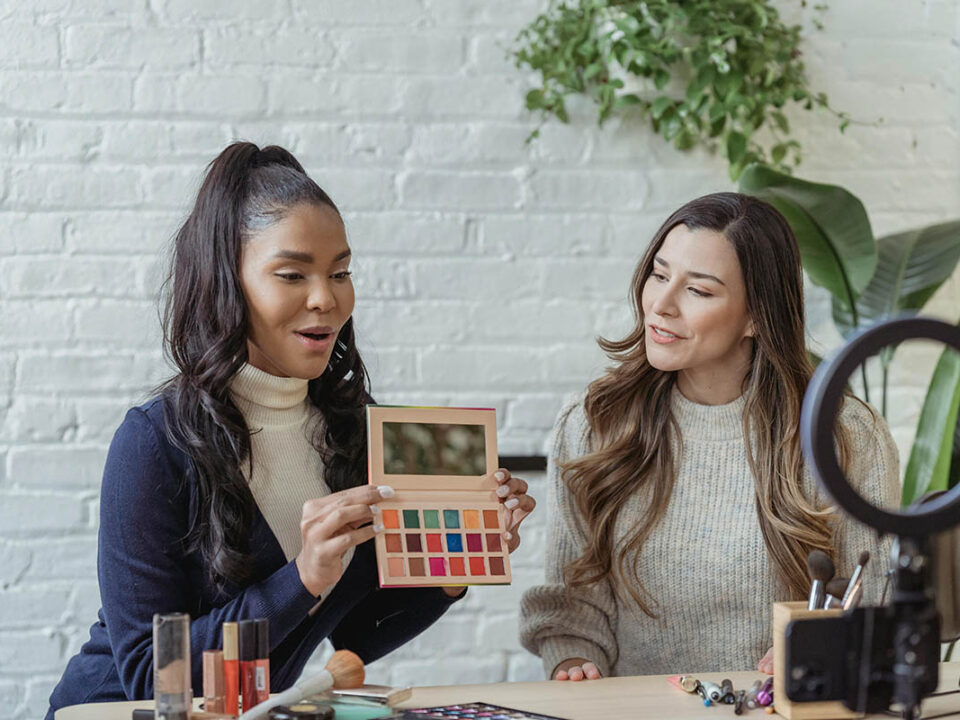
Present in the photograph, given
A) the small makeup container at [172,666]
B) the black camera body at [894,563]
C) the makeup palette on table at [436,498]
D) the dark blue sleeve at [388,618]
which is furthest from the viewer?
the dark blue sleeve at [388,618]

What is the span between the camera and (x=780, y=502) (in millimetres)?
1664

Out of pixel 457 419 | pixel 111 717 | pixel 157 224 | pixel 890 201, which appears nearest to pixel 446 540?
pixel 457 419

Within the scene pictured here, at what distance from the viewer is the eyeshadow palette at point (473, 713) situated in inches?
45.6

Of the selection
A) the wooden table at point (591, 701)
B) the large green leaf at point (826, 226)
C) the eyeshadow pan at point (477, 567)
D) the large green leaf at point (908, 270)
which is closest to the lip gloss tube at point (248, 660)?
the wooden table at point (591, 701)

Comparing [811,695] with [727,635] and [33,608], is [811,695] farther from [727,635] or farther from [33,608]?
[33,608]

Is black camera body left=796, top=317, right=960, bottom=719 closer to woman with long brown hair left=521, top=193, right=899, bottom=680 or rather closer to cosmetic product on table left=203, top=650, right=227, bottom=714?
cosmetic product on table left=203, top=650, right=227, bottom=714

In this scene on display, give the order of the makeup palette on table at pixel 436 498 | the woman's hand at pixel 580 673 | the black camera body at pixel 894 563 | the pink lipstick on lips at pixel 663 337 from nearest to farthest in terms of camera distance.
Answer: the black camera body at pixel 894 563 < the makeup palette on table at pixel 436 498 < the woman's hand at pixel 580 673 < the pink lipstick on lips at pixel 663 337

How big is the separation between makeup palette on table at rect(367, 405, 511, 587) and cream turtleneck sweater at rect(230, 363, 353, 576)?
0.69ft

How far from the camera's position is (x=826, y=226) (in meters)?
2.07

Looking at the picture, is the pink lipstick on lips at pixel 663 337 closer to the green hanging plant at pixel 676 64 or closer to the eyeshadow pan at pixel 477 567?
the eyeshadow pan at pixel 477 567

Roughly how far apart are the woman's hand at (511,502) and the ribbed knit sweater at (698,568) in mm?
292

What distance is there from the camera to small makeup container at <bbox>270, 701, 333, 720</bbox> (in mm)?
1097

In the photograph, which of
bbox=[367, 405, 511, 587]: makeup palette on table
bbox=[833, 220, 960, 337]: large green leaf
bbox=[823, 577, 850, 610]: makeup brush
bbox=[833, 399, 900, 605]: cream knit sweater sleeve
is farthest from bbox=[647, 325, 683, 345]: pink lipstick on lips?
bbox=[833, 220, 960, 337]: large green leaf

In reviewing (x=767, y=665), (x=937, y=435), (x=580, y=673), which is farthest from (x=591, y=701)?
(x=937, y=435)
